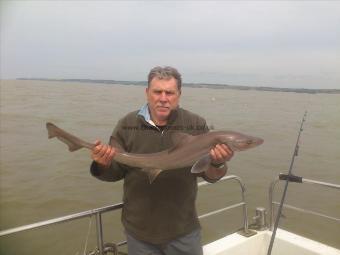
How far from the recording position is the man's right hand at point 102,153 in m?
3.48

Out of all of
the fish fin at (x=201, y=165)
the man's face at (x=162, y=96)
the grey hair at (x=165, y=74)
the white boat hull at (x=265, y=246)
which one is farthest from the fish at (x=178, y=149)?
the white boat hull at (x=265, y=246)

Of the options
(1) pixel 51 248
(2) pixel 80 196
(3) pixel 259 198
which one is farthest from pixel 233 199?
(1) pixel 51 248

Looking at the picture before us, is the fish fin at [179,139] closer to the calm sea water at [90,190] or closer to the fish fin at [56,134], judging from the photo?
the fish fin at [56,134]

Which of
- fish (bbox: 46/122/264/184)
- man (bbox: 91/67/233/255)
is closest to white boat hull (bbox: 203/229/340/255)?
man (bbox: 91/67/233/255)

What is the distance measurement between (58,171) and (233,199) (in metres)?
7.50

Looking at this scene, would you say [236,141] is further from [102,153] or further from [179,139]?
[102,153]

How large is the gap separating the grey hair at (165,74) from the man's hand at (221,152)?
0.65 metres

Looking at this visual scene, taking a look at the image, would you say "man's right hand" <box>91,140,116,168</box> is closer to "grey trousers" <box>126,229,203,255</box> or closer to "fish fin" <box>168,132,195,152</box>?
"fish fin" <box>168,132,195,152</box>

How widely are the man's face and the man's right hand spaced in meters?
0.52

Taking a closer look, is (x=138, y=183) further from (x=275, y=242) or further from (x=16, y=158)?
(x=16, y=158)

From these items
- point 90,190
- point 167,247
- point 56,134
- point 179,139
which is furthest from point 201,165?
point 90,190

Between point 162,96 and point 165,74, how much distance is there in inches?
8.2

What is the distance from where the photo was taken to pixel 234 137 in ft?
12.1

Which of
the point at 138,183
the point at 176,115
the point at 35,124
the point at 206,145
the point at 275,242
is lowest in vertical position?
the point at 35,124
